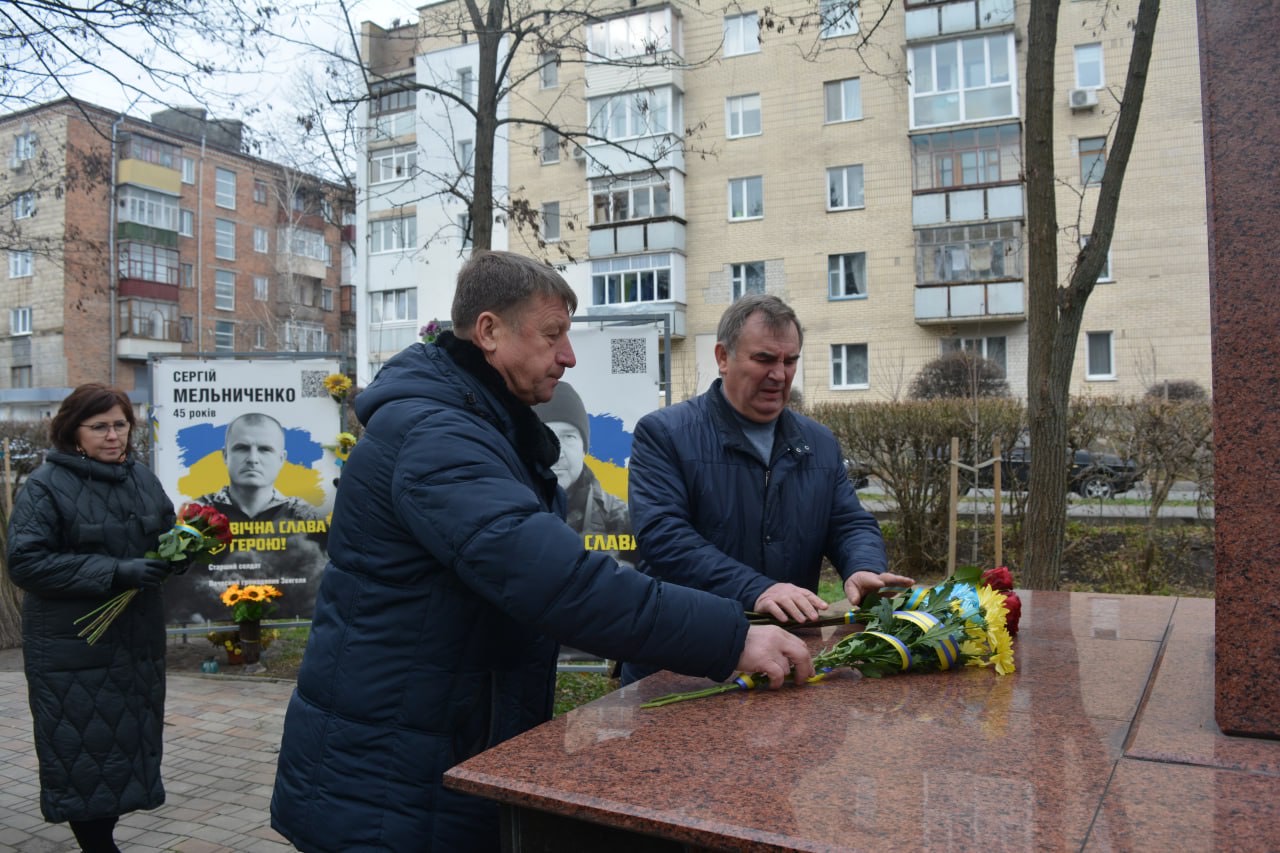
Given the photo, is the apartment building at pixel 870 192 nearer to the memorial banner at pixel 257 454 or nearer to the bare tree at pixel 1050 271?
the memorial banner at pixel 257 454

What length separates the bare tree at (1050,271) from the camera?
540 centimetres

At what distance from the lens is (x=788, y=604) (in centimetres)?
255

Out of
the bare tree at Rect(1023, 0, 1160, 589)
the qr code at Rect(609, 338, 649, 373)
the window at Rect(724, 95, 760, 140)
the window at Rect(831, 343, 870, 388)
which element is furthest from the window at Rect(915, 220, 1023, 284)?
the qr code at Rect(609, 338, 649, 373)

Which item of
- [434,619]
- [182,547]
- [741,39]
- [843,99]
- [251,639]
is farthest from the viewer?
[741,39]

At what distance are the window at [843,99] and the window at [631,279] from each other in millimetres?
6009

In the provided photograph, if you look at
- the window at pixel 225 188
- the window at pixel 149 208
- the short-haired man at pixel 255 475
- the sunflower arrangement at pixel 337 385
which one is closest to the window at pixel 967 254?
the sunflower arrangement at pixel 337 385

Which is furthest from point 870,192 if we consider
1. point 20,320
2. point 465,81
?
point 20,320

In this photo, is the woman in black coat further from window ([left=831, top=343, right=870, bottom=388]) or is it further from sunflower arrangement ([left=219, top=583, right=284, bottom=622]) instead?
window ([left=831, top=343, right=870, bottom=388])

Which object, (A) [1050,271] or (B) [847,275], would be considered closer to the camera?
(A) [1050,271]

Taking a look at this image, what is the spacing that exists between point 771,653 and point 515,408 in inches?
28.4

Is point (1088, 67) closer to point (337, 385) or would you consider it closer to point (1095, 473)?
point (1095, 473)

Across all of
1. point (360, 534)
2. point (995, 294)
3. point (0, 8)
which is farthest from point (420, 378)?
point (995, 294)

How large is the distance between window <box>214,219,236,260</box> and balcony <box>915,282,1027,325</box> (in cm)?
3387

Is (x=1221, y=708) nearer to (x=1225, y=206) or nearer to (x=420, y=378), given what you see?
(x=1225, y=206)
